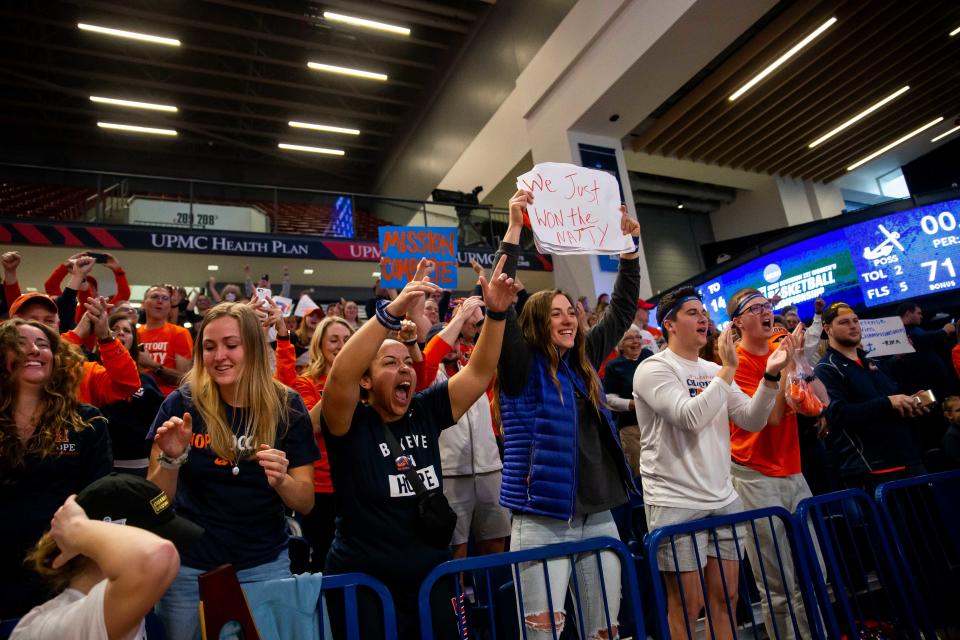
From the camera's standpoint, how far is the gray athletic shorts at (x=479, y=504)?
3.08 m

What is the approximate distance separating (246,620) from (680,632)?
64.7 inches

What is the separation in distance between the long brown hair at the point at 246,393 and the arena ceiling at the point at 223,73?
33.1 ft

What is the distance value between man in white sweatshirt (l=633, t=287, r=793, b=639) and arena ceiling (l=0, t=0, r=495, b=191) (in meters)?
10.0

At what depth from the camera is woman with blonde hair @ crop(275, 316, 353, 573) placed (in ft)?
9.35

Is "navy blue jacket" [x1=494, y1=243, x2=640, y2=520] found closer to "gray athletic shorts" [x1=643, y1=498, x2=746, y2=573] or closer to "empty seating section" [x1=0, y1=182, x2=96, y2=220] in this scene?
"gray athletic shorts" [x1=643, y1=498, x2=746, y2=573]

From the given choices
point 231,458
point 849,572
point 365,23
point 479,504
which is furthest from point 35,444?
point 365,23

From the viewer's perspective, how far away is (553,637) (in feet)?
6.59

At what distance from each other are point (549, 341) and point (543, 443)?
436mm

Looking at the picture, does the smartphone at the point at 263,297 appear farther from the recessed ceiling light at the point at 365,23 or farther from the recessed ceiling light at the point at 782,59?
the recessed ceiling light at the point at 782,59

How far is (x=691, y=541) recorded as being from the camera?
2230 mm

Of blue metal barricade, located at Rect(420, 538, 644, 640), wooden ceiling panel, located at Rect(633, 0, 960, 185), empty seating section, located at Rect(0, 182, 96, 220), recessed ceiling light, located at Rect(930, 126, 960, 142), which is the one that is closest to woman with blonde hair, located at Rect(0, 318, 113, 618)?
blue metal barricade, located at Rect(420, 538, 644, 640)

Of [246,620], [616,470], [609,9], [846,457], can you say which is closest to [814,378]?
[846,457]

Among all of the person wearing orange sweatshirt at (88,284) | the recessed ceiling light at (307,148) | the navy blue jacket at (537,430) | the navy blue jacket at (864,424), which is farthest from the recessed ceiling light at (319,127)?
the navy blue jacket at (537,430)

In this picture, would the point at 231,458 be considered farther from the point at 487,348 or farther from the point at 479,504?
the point at 479,504
